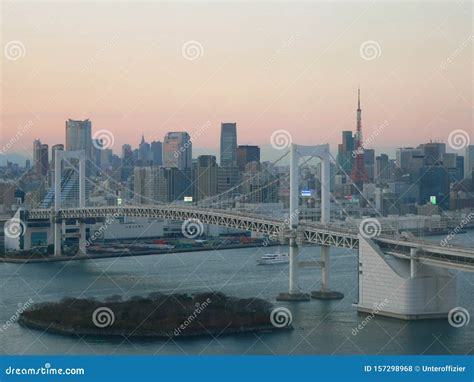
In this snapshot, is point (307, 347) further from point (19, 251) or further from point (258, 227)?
point (19, 251)

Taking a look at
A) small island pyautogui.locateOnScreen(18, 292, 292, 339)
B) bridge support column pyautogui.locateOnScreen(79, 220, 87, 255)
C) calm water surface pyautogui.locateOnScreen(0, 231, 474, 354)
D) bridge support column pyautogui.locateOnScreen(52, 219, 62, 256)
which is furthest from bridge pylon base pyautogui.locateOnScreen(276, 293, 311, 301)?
bridge support column pyautogui.locateOnScreen(79, 220, 87, 255)

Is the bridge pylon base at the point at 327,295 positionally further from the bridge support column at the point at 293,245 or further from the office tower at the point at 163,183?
the office tower at the point at 163,183

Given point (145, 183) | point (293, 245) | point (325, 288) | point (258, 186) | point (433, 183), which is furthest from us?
point (145, 183)

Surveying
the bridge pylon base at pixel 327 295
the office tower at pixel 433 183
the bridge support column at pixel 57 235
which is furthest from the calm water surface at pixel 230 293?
the office tower at pixel 433 183

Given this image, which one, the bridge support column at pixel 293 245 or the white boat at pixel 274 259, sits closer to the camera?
the bridge support column at pixel 293 245

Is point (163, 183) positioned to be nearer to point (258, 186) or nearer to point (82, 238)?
point (258, 186)

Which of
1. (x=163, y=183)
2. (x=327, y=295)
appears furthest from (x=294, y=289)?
(x=163, y=183)
